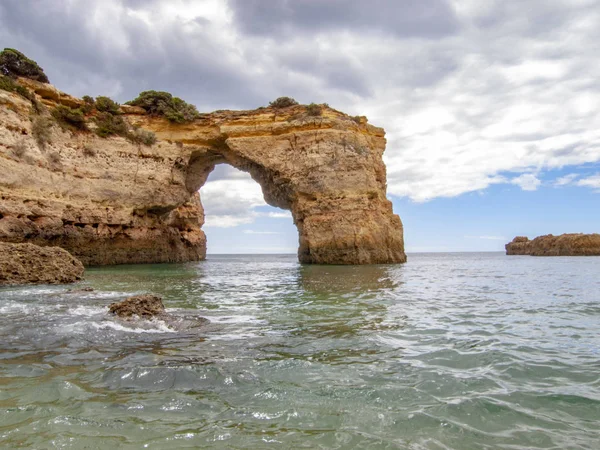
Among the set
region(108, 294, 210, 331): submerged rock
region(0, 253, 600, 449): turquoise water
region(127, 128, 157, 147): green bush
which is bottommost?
region(0, 253, 600, 449): turquoise water

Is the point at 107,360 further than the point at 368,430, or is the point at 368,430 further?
the point at 107,360

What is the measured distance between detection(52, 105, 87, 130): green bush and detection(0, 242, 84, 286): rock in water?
1462 cm

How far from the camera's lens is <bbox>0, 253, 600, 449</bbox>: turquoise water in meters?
2.77

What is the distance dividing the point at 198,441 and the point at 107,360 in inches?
95.2

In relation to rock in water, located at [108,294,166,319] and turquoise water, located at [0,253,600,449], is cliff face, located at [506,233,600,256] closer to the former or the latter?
turquoise water, located at [0,253,600,449]

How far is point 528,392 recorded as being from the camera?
11.9 feet

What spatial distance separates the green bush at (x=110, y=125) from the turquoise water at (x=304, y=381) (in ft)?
74.3

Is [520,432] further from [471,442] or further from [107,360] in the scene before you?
[107,360]

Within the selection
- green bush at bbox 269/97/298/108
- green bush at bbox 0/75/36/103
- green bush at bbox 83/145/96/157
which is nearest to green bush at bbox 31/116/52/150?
green bush at bbox 0/75/36/103

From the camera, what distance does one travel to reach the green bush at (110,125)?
2723 centimetres

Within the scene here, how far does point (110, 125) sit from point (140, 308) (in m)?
24.6

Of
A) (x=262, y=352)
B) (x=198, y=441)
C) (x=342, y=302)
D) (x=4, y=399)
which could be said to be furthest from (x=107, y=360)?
(x=342, y=302)

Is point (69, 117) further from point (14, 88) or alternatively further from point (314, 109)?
point (314, 109)

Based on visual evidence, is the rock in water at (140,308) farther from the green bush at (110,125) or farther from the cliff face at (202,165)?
the green bush at (110,125)
